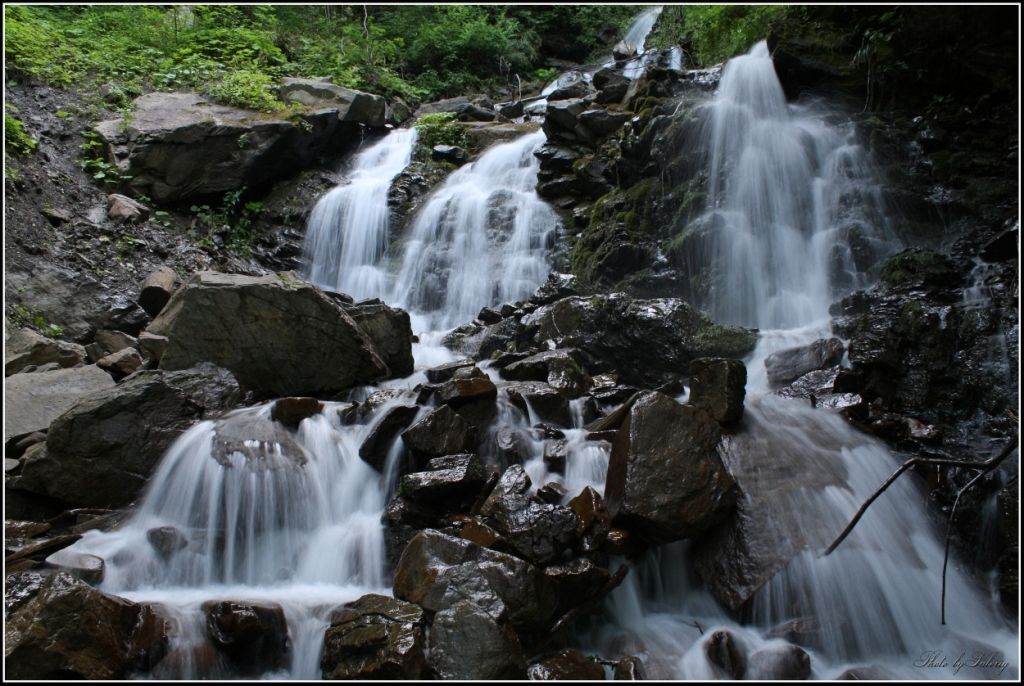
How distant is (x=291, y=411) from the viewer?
5344 millimetres

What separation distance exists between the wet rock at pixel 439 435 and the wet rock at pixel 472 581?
1215 mm

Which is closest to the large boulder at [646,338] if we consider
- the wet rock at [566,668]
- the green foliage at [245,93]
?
the wet rock at [566,668]

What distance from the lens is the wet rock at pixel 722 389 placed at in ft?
16.6

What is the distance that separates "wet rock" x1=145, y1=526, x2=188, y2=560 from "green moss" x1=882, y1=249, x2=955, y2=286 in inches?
300

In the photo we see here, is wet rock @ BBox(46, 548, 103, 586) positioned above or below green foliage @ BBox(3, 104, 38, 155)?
below

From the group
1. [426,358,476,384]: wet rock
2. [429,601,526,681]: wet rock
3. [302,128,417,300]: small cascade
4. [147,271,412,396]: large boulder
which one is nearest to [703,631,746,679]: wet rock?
[429,601,526,681]: wet rock

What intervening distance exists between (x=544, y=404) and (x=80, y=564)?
387cm

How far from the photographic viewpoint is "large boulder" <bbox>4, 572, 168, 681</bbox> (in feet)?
10.0

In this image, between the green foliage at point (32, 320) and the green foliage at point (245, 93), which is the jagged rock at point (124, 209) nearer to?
the green foliage at point (32, 320)

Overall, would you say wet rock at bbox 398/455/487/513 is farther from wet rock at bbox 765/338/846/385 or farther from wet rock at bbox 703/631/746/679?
wet rock at bbox 765/338/846/385

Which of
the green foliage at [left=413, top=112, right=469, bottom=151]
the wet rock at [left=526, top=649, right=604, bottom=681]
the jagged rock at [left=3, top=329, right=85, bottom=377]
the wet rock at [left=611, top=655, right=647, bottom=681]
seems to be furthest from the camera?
the green foliage at [left=413, top=112, right=469, bottom=151]

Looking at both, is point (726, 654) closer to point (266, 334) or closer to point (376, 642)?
point (376, 642)

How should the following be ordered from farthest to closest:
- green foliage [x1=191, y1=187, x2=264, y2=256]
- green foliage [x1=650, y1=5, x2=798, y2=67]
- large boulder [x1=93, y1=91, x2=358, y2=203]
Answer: green foliage [x1=650, y1=5, x2=798, y2=67], green foliage [x1=191, y1=187, x2=264, y2=256], large boulder [x1=93, y1=91, x2=358, y2=203]

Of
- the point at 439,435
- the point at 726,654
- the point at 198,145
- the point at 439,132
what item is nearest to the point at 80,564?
the point at 439,435
